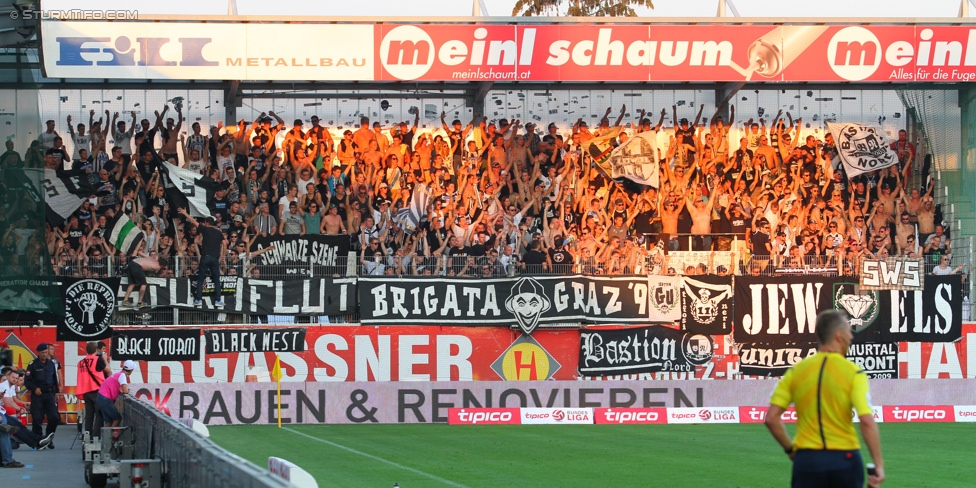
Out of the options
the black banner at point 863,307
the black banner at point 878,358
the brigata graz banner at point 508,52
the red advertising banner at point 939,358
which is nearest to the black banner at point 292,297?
the brigata graz banner at point 508,52

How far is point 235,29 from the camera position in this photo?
1227 inches

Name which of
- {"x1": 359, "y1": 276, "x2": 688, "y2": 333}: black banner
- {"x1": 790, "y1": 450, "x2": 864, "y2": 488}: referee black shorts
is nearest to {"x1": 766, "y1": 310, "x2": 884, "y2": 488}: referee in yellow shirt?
{"x1": 790, "y1": 450, "x2": 864, "y2": 488}: referee black shorts

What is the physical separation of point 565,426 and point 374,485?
11.0m

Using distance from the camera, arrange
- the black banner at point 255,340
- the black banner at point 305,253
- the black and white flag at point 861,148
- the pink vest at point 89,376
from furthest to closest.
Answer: the black and white flag at point 861,148
the black banner at point 305,253
the black banner at point 255,340
the pink vest at point 89,376

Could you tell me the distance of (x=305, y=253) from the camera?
1137 inches

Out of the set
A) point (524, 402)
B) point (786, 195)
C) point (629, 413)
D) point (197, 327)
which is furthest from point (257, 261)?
point (786, 195)

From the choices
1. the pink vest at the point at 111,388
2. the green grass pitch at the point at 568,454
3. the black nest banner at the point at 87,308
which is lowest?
the green grass pitch at the point at 568,454

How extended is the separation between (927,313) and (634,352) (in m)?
6.96

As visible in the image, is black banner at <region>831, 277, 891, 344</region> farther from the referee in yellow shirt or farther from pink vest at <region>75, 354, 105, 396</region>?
the referee in yellow shirt

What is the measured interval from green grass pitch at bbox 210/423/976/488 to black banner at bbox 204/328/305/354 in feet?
8.79

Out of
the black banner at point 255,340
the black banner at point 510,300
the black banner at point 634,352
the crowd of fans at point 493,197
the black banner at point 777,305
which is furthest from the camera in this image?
the crowd of fans at point 493,197

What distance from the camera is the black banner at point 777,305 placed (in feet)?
95.9

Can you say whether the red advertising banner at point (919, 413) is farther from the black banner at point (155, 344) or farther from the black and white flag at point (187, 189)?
the black and white flag at point (187, 189)

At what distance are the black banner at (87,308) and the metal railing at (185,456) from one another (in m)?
Result: 11.3
